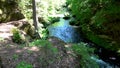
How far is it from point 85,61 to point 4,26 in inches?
317

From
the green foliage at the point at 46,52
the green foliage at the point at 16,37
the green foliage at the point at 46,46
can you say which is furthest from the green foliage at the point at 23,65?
the green foliage at the point at 16,37

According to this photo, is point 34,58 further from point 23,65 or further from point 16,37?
point 16,37

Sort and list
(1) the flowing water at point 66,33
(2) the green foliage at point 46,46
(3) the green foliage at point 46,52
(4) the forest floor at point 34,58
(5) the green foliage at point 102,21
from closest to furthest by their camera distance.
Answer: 1. (4) the forest floor at point 34,58
2. (3) the green foliage at point 46,52
3. (2) the green foliage at point 46,46
4. (5) the green foliage at point 102,21
5. (1) the flowing water at point 66,33

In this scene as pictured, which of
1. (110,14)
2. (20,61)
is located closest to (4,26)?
(20,61)

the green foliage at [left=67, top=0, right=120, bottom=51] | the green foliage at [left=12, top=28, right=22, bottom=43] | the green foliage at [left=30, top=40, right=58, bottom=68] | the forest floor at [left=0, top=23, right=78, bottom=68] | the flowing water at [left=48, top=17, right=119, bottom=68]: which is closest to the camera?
the forest floor at [left=0, top=23, right=78, bottom=68]

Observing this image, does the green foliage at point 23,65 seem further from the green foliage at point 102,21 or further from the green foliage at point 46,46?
the green foliage at point 102,21

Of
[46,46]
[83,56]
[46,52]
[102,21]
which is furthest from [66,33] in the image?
[46,52]

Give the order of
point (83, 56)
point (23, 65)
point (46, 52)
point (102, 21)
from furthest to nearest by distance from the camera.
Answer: point (102, 21)
point (83, 56)
point (46, 52)
point (23, 65)

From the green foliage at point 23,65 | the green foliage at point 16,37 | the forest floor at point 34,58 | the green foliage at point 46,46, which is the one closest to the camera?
the green foliage at point 23,65

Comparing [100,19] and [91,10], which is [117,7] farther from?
[91,10]

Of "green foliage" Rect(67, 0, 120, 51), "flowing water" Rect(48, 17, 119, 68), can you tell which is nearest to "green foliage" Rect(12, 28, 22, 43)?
"green foliage" Rect(67, 0, 120, 51)

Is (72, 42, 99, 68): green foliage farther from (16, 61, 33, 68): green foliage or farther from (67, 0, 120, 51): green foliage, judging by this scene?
(67, 0, 120, 51): green foliage

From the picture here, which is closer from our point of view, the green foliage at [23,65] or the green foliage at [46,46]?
the green foliage at [23,65]

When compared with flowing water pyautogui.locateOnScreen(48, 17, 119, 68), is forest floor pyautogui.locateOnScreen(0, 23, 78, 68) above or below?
above
